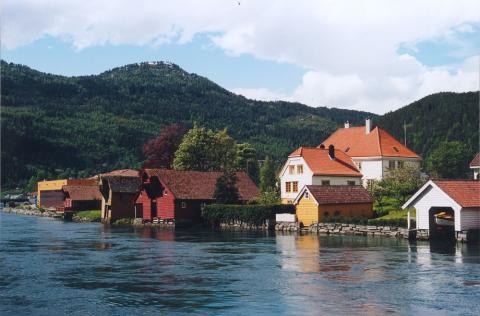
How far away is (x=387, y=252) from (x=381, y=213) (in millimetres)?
27531

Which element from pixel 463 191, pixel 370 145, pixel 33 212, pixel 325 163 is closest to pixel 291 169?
pixel 325 163

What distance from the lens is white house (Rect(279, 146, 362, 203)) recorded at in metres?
82.2

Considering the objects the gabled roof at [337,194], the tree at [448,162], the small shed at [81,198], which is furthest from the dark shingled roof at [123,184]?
the tree at [448,162]

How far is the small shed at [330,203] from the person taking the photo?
225 ft

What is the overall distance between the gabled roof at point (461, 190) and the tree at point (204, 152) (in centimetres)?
5272

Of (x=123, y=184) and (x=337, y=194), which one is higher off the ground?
(x=123, y=184)

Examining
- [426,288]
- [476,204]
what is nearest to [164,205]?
[476,204]

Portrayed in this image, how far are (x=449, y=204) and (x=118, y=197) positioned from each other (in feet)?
182

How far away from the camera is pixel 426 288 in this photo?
29.9 metres

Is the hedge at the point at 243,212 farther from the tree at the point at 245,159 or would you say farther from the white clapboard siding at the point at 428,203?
the tree at the point at 245,159

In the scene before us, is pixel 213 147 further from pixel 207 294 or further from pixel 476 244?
pixel 207 294

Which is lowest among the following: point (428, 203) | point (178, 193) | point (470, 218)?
point (470, 218)

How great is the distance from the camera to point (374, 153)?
88000 millimetres

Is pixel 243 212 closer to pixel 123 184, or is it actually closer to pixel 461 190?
pixel 461 190
